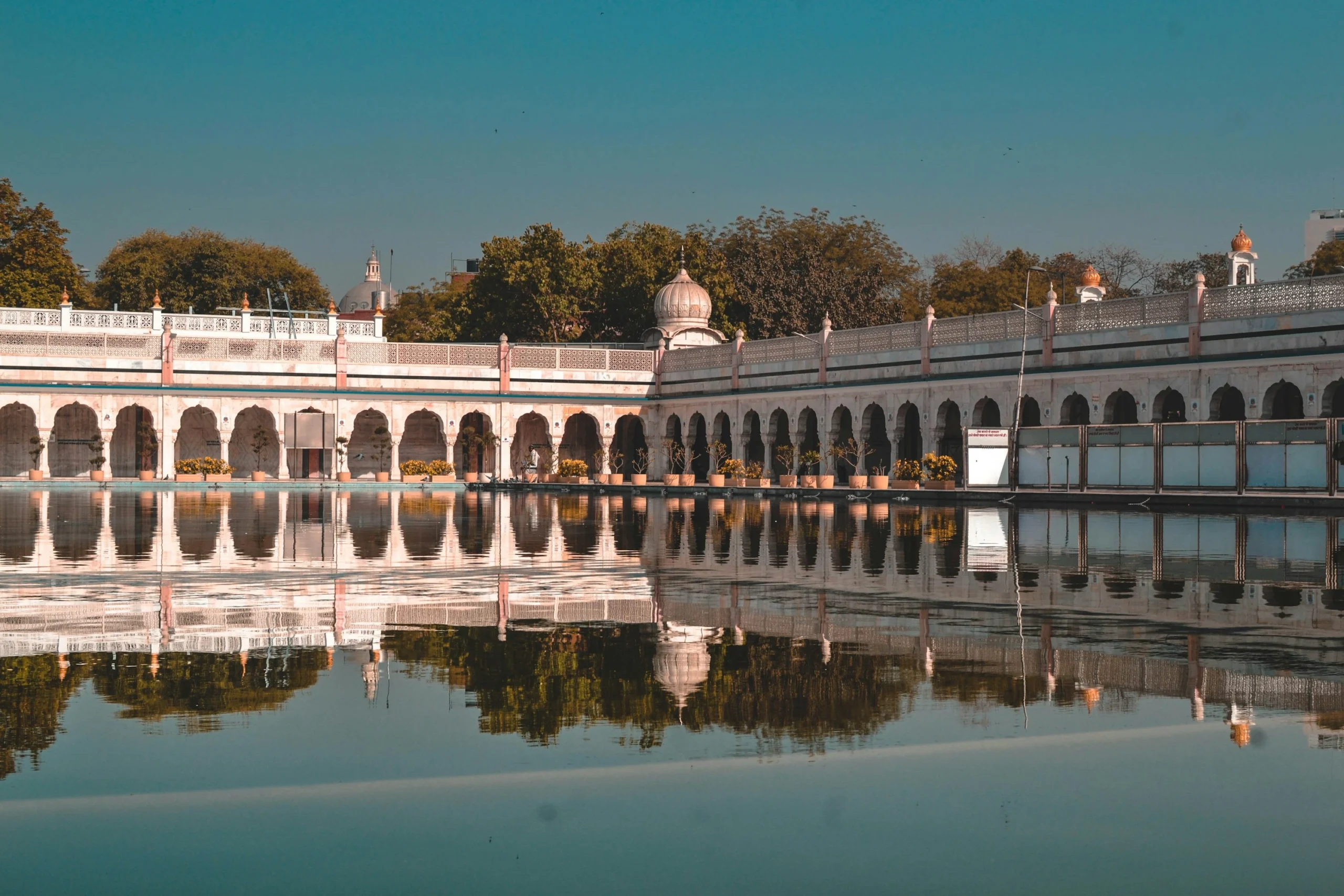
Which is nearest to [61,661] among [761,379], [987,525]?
[987,525]

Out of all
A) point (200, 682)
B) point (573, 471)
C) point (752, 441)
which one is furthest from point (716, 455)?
point (200, 682)

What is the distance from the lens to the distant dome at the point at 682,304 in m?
73.7

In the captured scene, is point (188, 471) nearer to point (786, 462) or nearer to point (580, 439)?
point (580, 439)

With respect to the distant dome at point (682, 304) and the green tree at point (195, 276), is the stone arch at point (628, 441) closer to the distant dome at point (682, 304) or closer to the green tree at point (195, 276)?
the distant dome at point (682, 304)

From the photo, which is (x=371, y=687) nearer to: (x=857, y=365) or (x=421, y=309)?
(x=857, y=365)

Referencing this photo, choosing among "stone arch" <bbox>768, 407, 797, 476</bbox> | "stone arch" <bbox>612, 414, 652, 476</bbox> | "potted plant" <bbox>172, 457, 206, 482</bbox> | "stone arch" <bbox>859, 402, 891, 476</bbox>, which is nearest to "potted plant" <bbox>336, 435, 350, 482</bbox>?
"potted plant" <bbox>172, 457, 206, 482</bbox>

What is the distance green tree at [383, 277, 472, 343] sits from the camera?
83.2 m

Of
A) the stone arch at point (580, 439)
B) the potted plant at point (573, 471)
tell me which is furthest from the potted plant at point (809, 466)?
the stone arch at point (580, 439)

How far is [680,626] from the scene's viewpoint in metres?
11.6

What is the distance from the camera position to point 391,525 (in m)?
27.8

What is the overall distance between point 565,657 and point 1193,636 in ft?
14.7

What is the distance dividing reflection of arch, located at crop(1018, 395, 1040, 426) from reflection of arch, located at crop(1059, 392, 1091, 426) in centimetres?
110

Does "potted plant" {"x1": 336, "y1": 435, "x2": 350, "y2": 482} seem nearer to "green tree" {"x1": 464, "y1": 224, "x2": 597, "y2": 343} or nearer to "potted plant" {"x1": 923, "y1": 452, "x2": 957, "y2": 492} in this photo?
"green tree" {"x1": 464, "y1": 224, "x2": 597, "y2": 343}

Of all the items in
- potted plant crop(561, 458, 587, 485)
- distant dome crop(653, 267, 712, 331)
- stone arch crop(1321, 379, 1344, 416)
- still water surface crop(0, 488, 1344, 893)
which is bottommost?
still water surface crop(0, 488, 1344, 893)
